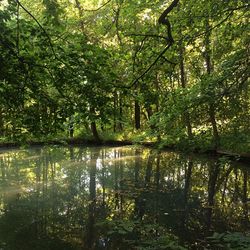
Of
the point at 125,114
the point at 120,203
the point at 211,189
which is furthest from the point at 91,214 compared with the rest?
the point at 211,189

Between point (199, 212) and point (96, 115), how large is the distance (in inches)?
187

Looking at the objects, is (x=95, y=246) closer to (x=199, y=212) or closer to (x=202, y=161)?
(x=199, y=212)

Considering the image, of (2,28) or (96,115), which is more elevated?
(2,28)

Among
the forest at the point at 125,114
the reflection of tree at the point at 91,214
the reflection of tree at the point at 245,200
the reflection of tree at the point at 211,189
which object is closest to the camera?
the forest at the point at 125,114

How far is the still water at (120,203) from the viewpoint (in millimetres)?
7578

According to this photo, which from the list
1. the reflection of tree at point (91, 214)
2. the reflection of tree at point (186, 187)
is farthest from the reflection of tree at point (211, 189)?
the reflection of tree at point (91, 214)

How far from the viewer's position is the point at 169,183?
13.0m

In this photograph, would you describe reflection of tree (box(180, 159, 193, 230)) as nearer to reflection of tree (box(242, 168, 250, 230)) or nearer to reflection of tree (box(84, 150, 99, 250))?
reflection of tree (box(242, 168, 250, 230))

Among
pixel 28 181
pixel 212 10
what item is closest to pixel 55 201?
pixel 28 181

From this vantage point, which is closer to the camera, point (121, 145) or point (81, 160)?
point (81, 160)

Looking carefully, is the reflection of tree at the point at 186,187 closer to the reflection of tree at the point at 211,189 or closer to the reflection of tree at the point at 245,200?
the reflection of tree at the point at 211,189

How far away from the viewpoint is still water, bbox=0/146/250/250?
24.9 ft

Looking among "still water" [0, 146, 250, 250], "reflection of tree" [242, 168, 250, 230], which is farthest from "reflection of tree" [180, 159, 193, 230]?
"reflection of tree" [242, 168, 250, 230]

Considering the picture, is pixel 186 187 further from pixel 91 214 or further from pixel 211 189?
pixel 91 214
